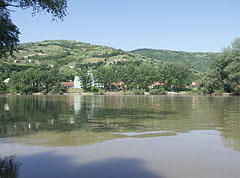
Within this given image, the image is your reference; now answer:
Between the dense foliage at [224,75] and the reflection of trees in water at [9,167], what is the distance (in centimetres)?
8827

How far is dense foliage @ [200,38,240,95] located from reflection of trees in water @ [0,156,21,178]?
88268mm

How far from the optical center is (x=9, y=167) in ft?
31.4

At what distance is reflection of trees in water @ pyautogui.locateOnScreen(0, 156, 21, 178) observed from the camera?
877cm

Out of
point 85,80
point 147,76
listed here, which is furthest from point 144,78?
point 85,80

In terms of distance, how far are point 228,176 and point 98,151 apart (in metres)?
5.43

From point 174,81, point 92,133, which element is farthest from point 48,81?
point 92,133

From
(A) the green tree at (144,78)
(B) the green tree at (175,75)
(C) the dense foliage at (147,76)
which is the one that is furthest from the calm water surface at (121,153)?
(A) the green tree at (144,78)

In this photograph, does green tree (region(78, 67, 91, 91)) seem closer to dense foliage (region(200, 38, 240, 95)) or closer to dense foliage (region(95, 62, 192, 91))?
dense foliage (region(95, 62, 192, 91))

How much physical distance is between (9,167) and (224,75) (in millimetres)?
98679

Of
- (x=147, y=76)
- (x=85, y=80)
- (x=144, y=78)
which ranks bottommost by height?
(x=85, y=80)

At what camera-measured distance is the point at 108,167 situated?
9688 mm

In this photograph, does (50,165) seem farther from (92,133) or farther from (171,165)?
(92,133)

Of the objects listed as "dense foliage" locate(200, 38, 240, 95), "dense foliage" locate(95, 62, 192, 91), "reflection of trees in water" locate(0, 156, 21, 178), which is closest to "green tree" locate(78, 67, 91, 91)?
"dense foliage" locate(95, 62, 192, 91)

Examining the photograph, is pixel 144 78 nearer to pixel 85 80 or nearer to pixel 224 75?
pixel 85 80
